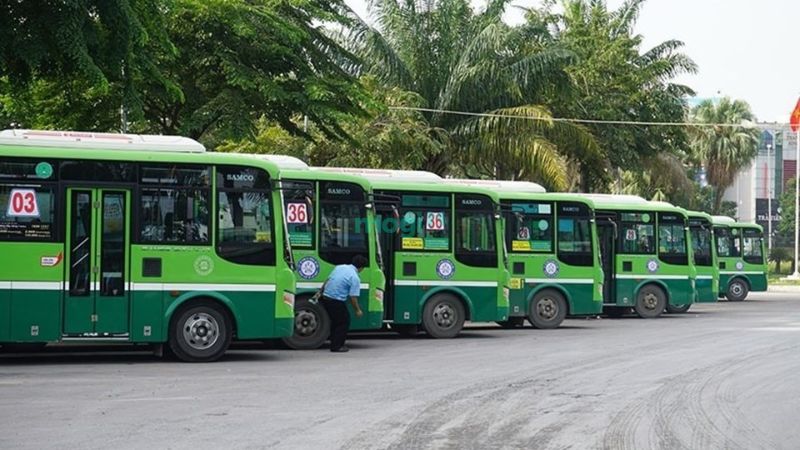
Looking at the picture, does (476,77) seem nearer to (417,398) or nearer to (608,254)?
(608,254)

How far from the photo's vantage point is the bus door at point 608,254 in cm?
2950

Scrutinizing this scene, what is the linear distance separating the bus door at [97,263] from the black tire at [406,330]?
7.88 metres

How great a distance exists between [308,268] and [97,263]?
4.58 metres

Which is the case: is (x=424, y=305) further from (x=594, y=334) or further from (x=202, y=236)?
(x=202, y=236)

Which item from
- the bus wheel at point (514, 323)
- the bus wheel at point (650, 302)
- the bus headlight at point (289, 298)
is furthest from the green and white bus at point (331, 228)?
the bus wheel at point (650, 302)

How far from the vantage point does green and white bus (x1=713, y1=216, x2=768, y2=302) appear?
41188 mm

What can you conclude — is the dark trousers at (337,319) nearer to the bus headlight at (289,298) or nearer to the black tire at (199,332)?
the bus headlight at (289,298)

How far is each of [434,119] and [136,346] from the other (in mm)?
16730

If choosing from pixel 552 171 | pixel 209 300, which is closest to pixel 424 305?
pixel 209 300

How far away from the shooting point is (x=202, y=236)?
1662 centimetres

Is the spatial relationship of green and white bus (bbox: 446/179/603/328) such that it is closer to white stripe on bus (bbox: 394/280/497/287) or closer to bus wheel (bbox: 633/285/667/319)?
white stripe on bus (bbox: 394/280/497/287)

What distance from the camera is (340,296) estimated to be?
18.6 m

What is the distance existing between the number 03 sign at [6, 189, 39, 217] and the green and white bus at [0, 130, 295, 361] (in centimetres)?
1

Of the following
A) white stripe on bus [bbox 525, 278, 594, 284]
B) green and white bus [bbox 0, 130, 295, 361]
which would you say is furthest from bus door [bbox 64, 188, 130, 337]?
white stripe on bus [bbox 525, 278, 594, 284]
